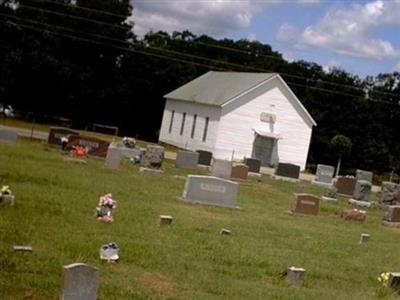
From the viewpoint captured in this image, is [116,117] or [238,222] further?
[116,117]

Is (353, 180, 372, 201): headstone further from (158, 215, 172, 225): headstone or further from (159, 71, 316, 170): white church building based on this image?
(159, 71, 316, 170): white church building

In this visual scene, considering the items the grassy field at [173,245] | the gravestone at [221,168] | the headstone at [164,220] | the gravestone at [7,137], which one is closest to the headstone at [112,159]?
the grassy field at [173,245]

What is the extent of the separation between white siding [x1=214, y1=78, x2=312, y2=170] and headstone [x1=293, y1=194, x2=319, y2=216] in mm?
26279

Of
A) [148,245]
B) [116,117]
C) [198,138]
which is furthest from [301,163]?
[148,245]

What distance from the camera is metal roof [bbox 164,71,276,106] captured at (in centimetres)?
5066

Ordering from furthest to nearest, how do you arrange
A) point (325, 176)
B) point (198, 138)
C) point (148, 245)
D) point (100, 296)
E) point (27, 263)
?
1. point (198, 138)
2. point (325, 176)
3. point (148, 245)
4. point (27, 263)
5. point (100, 296)

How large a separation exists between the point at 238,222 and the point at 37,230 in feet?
23.3

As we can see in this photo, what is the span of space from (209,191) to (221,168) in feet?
33.6

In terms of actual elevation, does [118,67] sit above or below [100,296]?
above

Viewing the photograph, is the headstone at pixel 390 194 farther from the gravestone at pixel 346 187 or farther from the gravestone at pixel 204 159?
the gravestone at pixel 204 159

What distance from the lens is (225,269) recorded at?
11.8m

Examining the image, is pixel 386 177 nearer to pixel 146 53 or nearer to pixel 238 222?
pixel 146 53

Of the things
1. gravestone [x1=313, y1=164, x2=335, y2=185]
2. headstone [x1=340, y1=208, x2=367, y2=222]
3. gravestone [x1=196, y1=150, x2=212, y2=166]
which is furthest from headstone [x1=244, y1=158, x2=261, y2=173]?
headstone [x1=340, y1=208, x2=367, y2=222]

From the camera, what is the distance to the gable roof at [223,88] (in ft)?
165
